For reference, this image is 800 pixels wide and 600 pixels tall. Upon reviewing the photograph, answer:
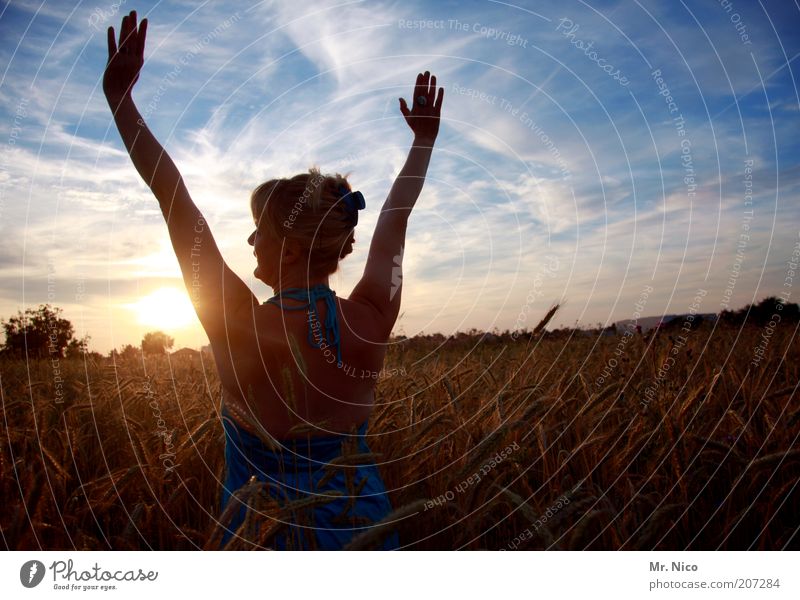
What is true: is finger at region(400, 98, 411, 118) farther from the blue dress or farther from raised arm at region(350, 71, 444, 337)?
the blue dress

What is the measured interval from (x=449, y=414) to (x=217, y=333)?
1424 millimetres

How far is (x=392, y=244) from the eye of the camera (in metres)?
3.05

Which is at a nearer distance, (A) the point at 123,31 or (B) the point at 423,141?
(A) the point at 123,31

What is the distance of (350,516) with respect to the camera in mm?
2100

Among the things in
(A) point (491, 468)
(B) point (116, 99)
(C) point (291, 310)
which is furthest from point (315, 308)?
(B) point (116, 99)

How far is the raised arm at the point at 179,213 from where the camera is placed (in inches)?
91.0

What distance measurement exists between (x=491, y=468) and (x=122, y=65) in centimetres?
237

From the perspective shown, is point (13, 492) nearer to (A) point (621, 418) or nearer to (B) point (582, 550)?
(B) point (582, 550)
